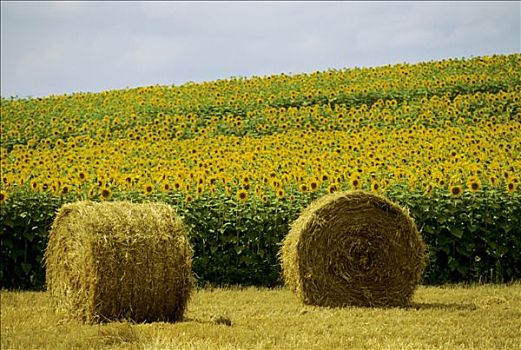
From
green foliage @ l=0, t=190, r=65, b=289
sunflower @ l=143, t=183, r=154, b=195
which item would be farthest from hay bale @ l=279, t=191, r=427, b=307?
green foliage @ l=0, t=190, r=65, b=289

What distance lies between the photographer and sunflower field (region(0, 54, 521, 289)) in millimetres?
11492

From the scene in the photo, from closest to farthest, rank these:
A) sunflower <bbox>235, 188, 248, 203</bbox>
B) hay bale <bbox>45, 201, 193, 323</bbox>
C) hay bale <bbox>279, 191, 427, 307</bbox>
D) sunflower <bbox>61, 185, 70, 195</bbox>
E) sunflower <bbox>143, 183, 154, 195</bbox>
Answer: hay bale <bbox>45, 201, 193, 323</bbox>, hay bale <bbox>279, 191, 427, 307</bbox>, sunflower <bbox>235, 188, 248, 203</bbox>, sunflower <bbox>61, 185, 70, 195</bbox>, sunflower <bbox>143, 183, 154, 195</bbox>

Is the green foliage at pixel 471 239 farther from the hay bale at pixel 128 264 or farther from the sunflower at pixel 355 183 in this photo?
the hay bale at pixel 128 264

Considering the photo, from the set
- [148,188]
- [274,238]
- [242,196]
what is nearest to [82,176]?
[148,188]

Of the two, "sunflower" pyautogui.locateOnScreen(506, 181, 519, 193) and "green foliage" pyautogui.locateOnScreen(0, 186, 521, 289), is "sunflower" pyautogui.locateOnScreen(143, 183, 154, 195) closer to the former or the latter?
"green foliage" pyautogui.locateOnScreen(0, 186, 521, 289)

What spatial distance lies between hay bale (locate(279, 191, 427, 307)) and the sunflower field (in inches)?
76.5

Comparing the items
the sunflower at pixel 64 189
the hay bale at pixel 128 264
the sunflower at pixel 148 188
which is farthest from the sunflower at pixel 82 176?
the hay bale at pixel 128 264

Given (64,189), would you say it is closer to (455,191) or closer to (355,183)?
(355,183)

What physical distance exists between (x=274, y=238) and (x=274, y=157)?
4355mm

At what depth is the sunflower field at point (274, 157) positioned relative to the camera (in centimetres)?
1149

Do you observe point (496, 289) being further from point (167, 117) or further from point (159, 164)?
point (167, 117)

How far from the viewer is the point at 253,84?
2516cm

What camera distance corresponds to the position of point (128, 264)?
8016 mm

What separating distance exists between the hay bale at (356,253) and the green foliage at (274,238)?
202cm
